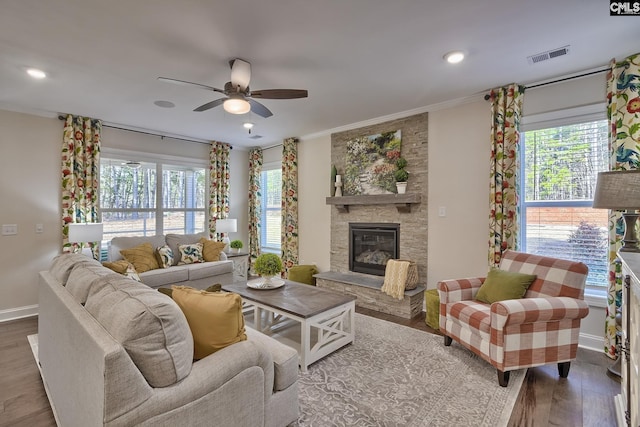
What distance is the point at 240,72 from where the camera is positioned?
8.59ft

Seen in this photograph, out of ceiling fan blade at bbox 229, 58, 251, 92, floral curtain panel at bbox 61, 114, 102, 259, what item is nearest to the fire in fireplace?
ceiling fan blade at bbox 229, 58, 251, 92

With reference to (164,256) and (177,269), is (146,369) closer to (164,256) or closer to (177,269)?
(177,269)

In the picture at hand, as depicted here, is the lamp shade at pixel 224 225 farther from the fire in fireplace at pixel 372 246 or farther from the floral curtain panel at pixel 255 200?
the fire in fireplace at pixel 372 246

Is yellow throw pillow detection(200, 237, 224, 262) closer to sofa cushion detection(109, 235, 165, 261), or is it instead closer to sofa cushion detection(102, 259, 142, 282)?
sofa cushion detection(109, 235, 165, 261)

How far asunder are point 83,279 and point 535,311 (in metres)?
3.04

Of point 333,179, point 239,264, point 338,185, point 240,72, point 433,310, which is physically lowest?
point 433,310

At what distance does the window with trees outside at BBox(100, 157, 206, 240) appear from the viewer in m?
4.75

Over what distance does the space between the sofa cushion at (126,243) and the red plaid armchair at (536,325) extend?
419 cm

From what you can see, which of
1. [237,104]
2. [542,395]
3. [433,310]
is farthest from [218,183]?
[542,395]

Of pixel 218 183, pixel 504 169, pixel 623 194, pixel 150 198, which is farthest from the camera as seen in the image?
pixel 218 183

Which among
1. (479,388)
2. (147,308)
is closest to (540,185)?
(479,388)

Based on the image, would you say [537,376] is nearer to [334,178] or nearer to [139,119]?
[334,178]

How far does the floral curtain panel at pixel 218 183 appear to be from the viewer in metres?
5.71

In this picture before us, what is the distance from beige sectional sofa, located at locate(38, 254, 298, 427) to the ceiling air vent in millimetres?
3091
